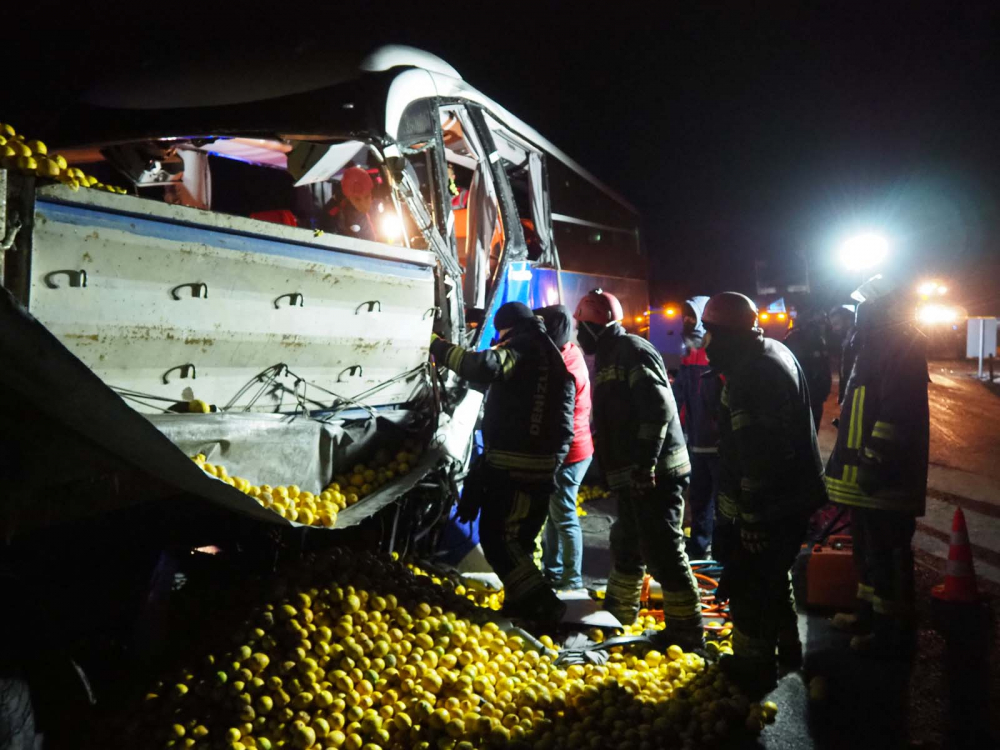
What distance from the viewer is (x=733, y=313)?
3.54 m

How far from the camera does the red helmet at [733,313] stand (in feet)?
11.6

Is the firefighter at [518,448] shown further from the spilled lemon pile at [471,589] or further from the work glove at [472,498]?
the spilled lemon pile at [471,589]

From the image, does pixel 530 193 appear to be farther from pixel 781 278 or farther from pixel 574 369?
pixel 781 278

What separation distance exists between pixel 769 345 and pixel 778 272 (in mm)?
14995

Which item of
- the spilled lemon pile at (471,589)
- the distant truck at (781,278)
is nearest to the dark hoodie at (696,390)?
the spilled lemon pile at (471,589)

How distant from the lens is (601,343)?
175 inches

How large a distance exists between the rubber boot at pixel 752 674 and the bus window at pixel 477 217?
9.76ft

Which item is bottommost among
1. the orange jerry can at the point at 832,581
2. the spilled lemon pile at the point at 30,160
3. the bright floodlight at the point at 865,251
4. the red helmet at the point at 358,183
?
the orange jerry can at the point at 832,581

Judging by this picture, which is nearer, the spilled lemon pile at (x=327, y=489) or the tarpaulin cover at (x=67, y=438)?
the tarpaulin cover at (x=67, y=438)

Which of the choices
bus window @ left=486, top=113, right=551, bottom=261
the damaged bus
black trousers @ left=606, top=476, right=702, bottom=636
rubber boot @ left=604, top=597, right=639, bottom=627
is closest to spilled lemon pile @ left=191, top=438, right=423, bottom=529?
the damaged bus

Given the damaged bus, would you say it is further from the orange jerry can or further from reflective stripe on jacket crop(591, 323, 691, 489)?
the orange jerry can

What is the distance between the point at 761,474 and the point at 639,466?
0.78 metres

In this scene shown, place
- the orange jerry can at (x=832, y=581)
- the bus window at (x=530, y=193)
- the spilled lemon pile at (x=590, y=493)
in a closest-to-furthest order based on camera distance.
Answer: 1. the orange jerry can at (x=832, y=581)
2. the bus window at (x=530, y=193)
3. the spilled lemon pile at (x=590, y=493)

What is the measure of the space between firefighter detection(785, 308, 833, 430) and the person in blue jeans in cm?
266
